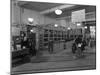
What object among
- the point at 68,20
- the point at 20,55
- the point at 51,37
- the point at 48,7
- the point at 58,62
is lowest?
the point at 58,62

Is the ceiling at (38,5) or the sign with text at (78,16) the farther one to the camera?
the sign with text at (78,16)

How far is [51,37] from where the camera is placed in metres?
1.63

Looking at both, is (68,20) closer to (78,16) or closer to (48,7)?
(78,16)

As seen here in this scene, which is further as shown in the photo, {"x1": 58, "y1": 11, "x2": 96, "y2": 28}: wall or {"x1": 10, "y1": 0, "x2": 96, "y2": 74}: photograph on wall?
{"x1": 58, "y1": 11, "x2": 96, "y2": 28}: wall

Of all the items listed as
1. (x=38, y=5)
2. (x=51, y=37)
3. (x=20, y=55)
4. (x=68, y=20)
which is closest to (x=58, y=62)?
(x=51, y=37)

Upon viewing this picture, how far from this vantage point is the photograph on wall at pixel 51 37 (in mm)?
1532

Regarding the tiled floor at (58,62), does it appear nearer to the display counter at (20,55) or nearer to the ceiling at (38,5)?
the display counter at (20,55)

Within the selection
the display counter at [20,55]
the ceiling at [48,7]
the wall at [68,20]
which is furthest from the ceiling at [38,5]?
the display counter at [20,55]

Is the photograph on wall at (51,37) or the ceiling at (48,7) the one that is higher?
the ceiling at (48,7)

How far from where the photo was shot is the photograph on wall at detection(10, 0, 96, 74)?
1.53 m

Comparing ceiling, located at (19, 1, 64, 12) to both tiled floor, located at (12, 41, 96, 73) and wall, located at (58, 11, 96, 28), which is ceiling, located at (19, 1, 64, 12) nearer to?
wall, located at (58, 11, 96, 28)

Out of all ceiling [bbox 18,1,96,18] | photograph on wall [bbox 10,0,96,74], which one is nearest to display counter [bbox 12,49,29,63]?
photograph on wall [bbox 10,0,96,74]

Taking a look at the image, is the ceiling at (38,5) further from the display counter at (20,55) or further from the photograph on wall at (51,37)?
the display counter at (20,55)

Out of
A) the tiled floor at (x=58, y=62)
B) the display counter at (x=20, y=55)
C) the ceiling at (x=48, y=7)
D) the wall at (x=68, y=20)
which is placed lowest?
the tiled floor at (x=58, y=62)
